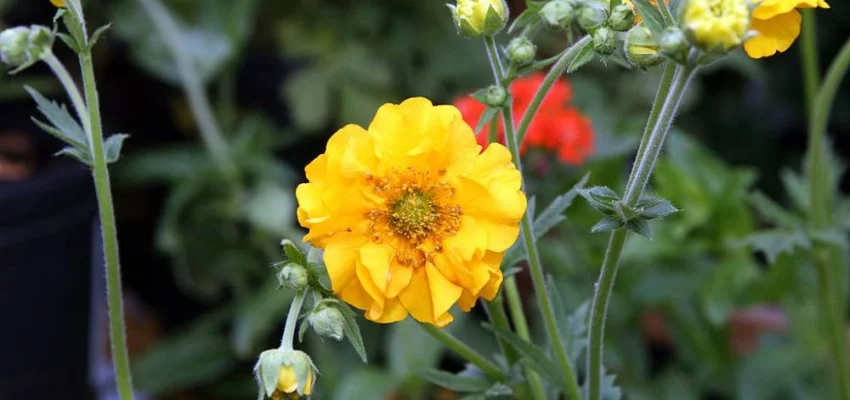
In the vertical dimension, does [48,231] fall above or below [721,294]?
above

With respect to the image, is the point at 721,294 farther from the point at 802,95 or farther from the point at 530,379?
the point at 802,95

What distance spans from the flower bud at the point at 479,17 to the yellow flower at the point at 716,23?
0.12 m

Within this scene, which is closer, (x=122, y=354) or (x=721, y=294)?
(x=122, y=354)

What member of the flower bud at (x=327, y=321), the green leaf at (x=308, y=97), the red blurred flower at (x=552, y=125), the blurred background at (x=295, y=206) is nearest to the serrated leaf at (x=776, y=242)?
the blurred background at (x=295, y=206)

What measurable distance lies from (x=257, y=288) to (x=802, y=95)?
0.89 metres

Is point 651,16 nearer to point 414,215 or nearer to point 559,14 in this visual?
point 559,14

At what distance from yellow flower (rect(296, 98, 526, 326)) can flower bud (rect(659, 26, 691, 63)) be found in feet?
0.31

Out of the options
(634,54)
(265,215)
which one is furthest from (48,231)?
(634,54)

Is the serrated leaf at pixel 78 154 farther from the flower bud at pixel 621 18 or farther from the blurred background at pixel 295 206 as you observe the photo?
the blurred background at pixel 295 206

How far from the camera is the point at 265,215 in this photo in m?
1.24

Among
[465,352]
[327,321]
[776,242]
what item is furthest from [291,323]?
[776,242]

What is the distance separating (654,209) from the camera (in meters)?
0.49

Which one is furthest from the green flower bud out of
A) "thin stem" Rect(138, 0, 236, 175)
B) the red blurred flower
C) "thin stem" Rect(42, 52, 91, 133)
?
"thin stem" Rect(138, 0, 236, 175)

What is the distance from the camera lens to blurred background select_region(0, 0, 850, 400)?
1.12 meters
